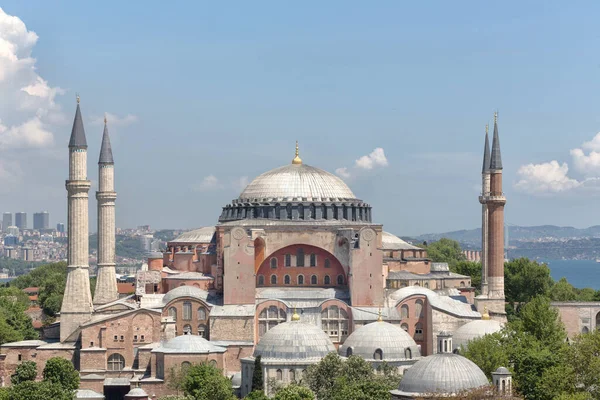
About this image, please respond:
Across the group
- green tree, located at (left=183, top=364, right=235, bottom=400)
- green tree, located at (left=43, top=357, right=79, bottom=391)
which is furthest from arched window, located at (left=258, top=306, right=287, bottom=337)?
green tree, located at (left=43, top=357, right=79, bottom=391)

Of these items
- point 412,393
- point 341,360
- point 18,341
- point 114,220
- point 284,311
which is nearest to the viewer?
point 412,393

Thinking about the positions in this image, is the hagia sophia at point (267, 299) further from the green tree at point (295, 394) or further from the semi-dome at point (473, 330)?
the green tree at point (295, 394)

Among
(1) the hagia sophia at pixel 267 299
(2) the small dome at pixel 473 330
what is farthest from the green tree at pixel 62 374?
(2) the small dome at pixel 473 330

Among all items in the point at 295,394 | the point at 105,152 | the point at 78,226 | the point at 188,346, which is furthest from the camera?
the point at 105,152

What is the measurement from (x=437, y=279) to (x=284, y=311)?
9739mm

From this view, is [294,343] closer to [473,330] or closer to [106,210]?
[473,330]

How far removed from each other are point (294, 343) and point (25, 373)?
10.4m

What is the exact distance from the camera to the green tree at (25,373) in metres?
51.5

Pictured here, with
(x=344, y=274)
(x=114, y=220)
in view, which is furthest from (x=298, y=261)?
(x=114, y=220)

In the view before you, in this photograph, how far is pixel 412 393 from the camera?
4075cm

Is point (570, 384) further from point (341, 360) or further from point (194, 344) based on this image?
point (194, 344)

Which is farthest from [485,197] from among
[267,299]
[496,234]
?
[267,299]

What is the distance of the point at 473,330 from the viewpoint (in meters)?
52.9

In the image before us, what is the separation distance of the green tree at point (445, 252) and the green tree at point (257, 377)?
4101cm
